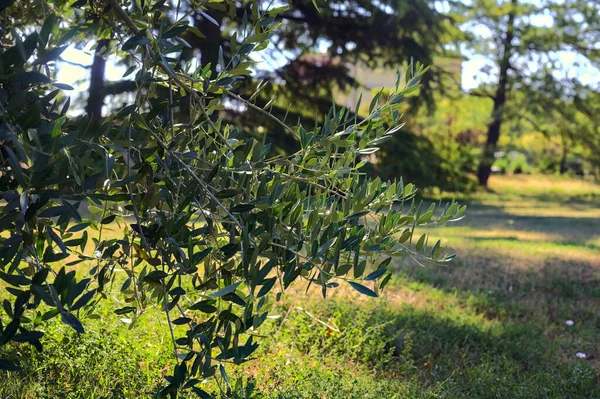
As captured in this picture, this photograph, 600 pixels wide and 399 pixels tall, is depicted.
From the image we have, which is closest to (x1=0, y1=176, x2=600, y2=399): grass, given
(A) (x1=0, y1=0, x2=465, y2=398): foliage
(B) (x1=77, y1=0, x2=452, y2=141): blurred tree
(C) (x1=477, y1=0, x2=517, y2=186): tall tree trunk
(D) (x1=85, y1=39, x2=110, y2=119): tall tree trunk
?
(A) (x1=0, y1=0, x2=465, y2=398): foliage

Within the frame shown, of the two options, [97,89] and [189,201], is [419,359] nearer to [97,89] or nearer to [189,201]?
[189,201]

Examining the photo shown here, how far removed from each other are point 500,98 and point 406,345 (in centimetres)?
2230

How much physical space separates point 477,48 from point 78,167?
2432 cm

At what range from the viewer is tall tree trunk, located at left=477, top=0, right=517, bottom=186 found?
2348 cm

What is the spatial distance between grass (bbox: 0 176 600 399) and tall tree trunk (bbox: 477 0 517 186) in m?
17.3

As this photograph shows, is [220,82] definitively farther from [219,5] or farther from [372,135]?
[372,135]

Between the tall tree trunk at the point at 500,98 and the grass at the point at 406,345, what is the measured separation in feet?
56.7

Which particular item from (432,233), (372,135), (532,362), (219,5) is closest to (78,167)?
(219,5)

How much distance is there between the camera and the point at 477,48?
80.3 ft

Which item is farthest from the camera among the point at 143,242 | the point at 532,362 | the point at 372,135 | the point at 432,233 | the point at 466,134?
the point at 466,134

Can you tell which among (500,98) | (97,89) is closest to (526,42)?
(500,98)

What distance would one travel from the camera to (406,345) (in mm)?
4066

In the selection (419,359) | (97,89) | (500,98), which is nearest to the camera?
(419,359)

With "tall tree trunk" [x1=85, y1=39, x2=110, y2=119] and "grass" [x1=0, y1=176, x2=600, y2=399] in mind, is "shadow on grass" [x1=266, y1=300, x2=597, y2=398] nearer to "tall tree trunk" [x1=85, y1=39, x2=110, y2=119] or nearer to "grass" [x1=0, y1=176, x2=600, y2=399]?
"grass" [x1=0, y1=176, x2=600, y2=399]
